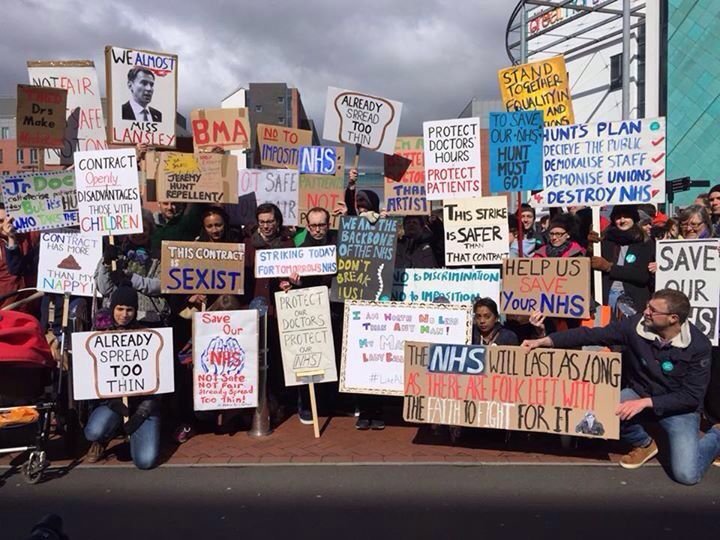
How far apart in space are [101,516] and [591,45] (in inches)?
1133

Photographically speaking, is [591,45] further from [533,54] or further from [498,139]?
[498,139]

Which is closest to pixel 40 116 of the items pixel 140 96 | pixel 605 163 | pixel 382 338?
pixel 140 96

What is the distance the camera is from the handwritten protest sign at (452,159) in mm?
7117

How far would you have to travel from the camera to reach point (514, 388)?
17.7 feet

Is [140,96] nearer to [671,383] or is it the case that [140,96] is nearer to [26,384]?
[26,384]

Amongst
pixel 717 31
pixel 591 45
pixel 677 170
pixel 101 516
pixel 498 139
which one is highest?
pixel 591 45

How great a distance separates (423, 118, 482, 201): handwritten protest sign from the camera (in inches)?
280

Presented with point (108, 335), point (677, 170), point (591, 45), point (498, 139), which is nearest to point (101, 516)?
point (108, 335)

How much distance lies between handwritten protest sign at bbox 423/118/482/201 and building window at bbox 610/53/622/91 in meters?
22.3

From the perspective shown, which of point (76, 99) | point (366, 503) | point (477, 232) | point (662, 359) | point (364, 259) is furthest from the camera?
point (76, 99)

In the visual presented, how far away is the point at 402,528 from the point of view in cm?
423

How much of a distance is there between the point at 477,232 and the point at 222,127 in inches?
135

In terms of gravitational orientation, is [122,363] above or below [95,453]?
above

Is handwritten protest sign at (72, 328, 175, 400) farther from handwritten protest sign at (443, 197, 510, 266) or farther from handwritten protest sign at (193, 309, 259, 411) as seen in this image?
handwritten protest sign at (443, 197, 510, 266)
